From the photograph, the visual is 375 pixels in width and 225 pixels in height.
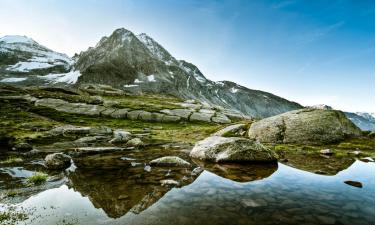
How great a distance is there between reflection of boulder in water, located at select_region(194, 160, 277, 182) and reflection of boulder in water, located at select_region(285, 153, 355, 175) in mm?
1930

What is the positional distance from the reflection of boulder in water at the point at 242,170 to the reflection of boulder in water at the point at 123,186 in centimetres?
205

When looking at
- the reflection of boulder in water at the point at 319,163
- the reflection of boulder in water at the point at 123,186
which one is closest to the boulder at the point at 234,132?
the reflection of boulder in water at the point at 319,163

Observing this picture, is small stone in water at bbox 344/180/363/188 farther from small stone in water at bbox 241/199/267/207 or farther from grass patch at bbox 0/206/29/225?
grass patch at bbox 0/206/29/225

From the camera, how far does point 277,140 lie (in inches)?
1169

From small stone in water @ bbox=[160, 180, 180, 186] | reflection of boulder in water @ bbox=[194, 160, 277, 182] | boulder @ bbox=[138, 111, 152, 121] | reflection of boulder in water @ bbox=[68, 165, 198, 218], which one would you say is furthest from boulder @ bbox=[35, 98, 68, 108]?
small stone in water @ bbox=[160, 180, 180, 186]

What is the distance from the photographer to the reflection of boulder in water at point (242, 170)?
48.9ft

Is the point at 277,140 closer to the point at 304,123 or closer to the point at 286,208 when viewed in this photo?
the point at 304,123

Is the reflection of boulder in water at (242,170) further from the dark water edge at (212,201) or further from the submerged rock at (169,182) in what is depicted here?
the submerged rock at (169,182)

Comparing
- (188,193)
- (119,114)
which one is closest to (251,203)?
(188,193)

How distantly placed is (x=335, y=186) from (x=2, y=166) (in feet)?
67.0

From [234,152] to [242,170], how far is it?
106 inches

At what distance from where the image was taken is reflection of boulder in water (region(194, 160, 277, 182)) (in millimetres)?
14900

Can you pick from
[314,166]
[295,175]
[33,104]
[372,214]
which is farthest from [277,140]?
[33,104]

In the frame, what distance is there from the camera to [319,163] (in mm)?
19172
